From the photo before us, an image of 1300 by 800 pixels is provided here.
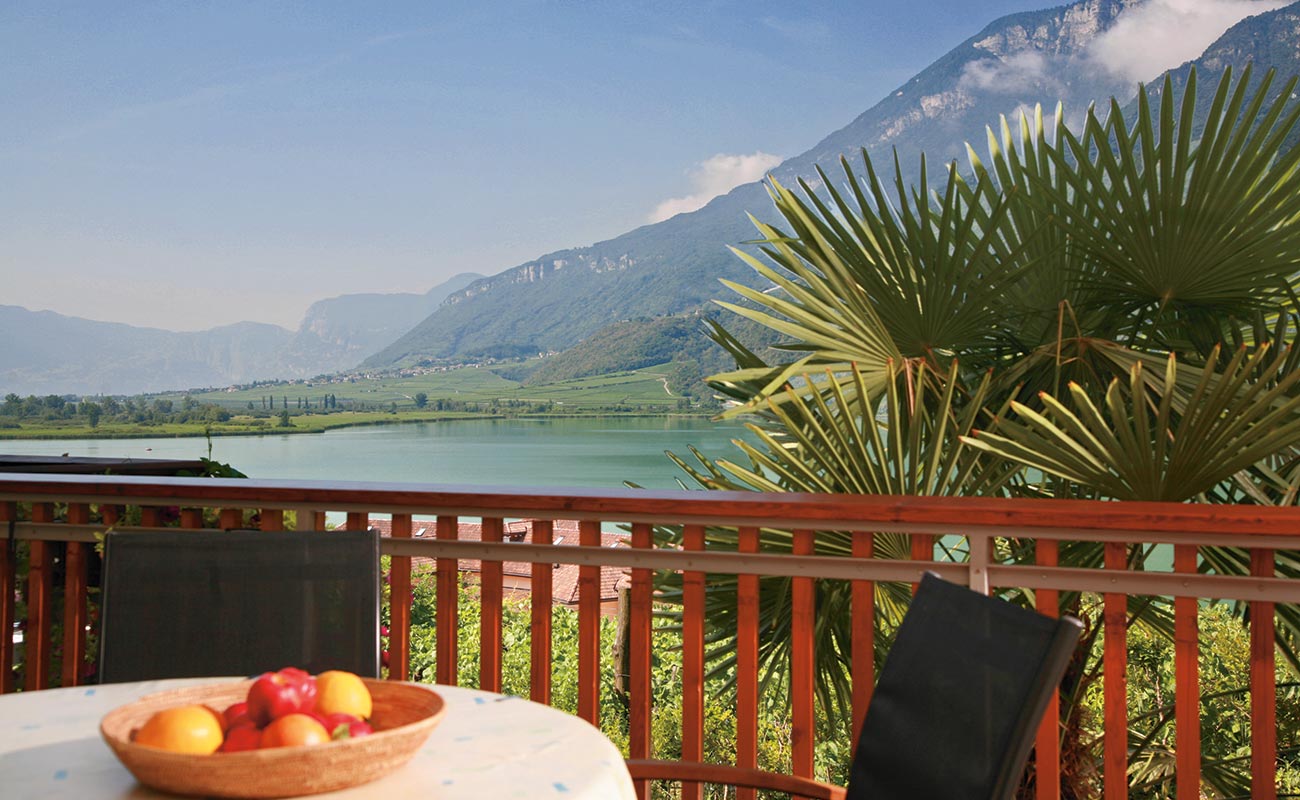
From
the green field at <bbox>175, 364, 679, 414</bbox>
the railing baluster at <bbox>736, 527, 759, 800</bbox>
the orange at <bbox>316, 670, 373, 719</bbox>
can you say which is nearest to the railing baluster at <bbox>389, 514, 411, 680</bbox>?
the railing baluster at <bbox>736, 527, 759, 800</bbox>

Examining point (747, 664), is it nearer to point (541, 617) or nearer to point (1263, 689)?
point (541, 617)

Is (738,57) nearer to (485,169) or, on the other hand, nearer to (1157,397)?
(485,169)

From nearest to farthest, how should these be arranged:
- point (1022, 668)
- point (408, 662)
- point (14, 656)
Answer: point (1022, 668)
point (408, 662)
point (14, 656)

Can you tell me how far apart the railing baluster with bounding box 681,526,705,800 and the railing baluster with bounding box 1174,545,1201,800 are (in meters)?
0.84

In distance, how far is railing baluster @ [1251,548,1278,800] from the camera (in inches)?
69.3

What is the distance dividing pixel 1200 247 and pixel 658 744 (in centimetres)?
1622

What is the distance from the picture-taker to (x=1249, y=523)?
5.45 ft

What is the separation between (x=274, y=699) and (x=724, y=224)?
64.8 meters

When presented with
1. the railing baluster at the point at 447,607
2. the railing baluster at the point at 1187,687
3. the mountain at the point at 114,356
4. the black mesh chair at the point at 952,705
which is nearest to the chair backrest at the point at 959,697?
the black mesh chair at the point at 952,705

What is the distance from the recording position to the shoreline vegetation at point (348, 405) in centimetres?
2662

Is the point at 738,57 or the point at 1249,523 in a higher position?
the point at 738,57

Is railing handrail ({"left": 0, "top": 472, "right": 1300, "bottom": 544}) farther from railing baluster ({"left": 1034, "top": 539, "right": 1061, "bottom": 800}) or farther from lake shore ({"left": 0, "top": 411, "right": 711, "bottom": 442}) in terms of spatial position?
lake shore ({"left": 0, "top": 411, "right": 711, "bottom": 442})

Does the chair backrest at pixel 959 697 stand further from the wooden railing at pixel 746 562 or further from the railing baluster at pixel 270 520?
the railing baluster at pixel 270 520

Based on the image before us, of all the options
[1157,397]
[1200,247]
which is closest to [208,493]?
[1157,397]
